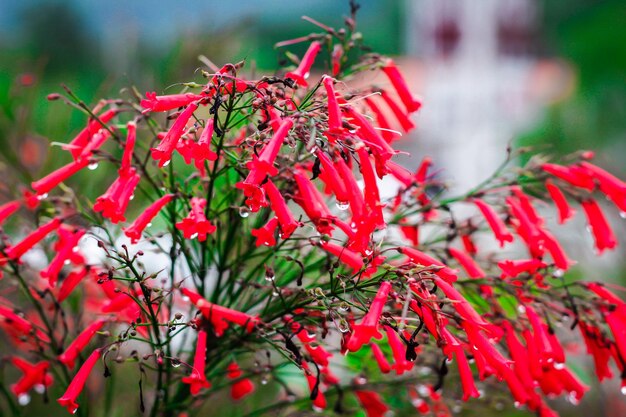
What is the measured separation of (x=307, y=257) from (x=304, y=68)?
11.0 inches

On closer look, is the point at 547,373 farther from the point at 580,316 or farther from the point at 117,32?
the point at 117,32

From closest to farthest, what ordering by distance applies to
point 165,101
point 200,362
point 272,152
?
point 272,152, point 165,101, point 200,362

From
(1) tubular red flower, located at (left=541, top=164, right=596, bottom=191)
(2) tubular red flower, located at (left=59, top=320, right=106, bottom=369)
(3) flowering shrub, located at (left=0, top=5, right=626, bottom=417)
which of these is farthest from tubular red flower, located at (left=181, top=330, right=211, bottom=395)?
(1) tubular red flower, located at (left=541, top=164, right=596, bottom=191)

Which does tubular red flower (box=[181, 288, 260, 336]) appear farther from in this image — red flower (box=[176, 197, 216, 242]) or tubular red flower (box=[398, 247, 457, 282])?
tubular red flower (box=[398, 247, 457, 282])

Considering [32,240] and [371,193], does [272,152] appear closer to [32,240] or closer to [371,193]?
[371,193]

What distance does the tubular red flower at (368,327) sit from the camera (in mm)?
862

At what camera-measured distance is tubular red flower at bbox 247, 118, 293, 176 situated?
2.78 feet

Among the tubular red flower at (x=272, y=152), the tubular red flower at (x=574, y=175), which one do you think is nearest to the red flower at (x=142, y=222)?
the tubular red flower at (x=272, y=152)

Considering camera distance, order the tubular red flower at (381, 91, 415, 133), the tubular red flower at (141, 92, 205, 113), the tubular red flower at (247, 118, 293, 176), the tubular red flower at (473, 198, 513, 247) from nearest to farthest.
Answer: the tubular red flower at (247, 118, 293, 176)
the tubular red flower at (141, 92, 205, 113)
the tubular red flower at (473, 198, 513, 247)
the tubular red flower at (381, 91, 415, 133)

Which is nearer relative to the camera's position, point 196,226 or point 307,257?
point 196,226

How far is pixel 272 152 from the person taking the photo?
85 cm

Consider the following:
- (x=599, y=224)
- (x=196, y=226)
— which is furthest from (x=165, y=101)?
(x=599, y=224)

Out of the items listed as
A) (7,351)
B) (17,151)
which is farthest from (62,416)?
(17,151)

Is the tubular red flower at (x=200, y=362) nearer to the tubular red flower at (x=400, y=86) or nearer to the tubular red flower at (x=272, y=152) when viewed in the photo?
the tubular red flower at (x=272, y=152)
